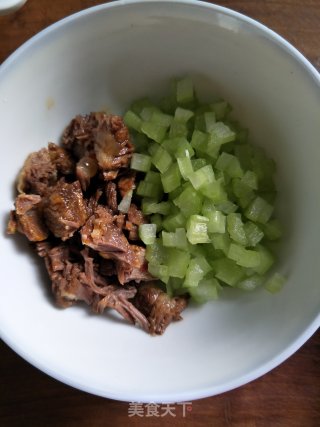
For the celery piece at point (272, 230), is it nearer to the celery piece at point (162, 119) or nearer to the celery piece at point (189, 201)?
the celery piece at point (189, 201)

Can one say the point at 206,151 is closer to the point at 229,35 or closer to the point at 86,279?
the point at 229,35

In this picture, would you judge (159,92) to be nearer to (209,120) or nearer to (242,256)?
(209,120)

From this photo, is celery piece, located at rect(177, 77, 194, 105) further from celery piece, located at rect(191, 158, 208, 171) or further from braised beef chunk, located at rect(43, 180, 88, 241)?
braised beef chunk, located at rect(43, 180, 88, 241)

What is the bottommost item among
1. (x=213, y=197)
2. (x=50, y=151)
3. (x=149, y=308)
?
(x=149, y=308)

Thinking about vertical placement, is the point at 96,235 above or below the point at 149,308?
above

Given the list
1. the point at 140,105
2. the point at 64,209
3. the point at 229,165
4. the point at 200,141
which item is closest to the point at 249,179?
the point at 229,165

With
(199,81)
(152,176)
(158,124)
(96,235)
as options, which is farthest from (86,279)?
(199,81)

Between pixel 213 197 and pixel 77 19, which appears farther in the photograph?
pixel 213 197
